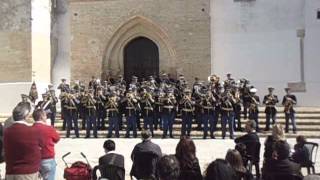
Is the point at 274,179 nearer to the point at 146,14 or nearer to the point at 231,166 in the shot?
the point at 231,166

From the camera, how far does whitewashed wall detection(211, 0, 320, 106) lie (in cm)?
2014

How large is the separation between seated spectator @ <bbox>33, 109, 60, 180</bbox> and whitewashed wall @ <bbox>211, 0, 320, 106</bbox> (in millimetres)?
14329

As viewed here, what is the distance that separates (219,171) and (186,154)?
757mm

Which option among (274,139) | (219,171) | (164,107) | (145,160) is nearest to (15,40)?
(164,107)

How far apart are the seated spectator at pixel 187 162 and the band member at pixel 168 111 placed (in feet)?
30.6

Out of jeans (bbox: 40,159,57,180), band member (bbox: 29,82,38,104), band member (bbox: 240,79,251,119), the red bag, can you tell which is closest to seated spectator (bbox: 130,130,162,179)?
the red bag

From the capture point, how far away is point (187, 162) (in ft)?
21.6

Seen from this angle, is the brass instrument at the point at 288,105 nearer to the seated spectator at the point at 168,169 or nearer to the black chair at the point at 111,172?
the black chair at the point at 111,172

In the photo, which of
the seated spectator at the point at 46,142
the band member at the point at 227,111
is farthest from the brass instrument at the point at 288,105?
the seated spectator at the point at 46,142

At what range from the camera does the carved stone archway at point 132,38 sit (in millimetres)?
21797

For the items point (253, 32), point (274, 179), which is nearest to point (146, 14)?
point (253, 32)

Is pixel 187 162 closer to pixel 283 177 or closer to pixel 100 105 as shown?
pixel 283 177

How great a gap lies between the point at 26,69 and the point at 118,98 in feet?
20.7

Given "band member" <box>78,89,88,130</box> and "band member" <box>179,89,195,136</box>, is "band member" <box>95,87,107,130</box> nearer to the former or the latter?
"band member" <box>78,89,88,130</box>
